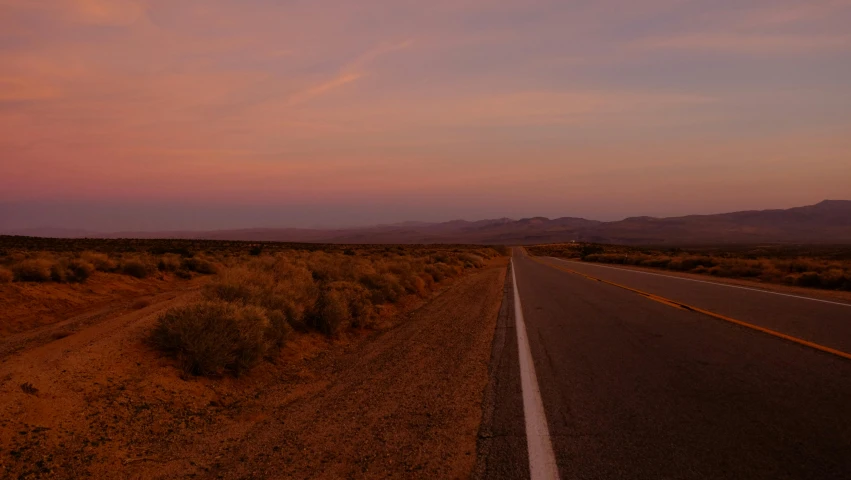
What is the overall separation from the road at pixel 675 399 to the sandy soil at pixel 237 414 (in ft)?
1.81

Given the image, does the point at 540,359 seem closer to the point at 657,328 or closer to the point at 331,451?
the point at 657,328

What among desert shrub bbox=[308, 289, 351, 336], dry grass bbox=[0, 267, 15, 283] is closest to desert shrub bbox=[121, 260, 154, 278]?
dry grass bbox=[0, 267, 15, 283]

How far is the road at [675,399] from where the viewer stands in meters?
4.01

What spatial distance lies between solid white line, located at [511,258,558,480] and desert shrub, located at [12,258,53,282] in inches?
602

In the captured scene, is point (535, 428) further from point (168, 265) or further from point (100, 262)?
point (168, 265)

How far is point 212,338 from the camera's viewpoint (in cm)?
725

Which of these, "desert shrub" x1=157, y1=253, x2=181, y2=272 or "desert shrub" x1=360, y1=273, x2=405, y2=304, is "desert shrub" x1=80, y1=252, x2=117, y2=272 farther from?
"desert shrub" x1=360, y1=273, x2=405, y2=304

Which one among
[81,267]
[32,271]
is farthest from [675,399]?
[81,267]

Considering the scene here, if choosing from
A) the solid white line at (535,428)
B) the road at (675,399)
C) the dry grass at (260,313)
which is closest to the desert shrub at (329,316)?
the dry grass at (260,313)

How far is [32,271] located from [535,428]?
54.9ft

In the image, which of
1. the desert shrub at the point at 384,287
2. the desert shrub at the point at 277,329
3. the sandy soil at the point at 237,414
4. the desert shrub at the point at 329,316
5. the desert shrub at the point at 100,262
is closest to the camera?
the sandy soil at the point at 237,414

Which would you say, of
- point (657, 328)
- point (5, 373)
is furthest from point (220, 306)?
point (657, 328)

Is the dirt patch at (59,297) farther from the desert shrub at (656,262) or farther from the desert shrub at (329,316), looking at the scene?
the desert shrub at (656,262)

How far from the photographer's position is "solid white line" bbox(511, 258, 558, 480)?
12.9 feet
